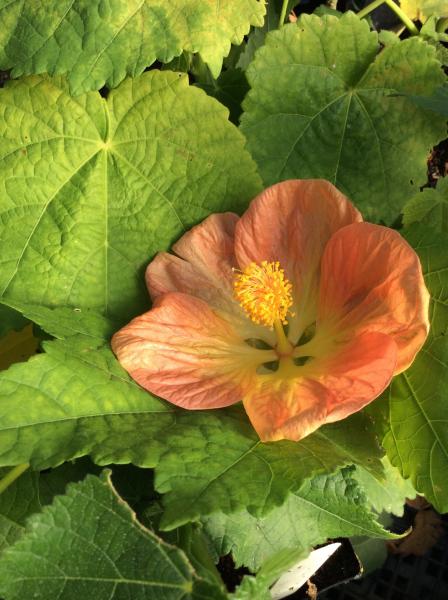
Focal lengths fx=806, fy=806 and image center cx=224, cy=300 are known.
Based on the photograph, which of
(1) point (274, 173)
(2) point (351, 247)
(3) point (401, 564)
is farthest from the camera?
Answer: (3) point (401, 564)

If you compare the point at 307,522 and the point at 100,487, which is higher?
the point at 100,487

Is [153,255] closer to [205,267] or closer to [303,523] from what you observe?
[205,267]

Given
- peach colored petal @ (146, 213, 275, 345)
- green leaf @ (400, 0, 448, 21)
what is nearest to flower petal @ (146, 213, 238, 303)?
peach colored petal @ (146, 213, 275, 345)

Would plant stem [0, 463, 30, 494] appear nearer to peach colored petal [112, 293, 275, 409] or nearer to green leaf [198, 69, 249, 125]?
peach colored petal [112, 293, 275, 409]

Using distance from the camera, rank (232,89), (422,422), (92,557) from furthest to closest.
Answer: (232,89)
(422,422)
(92,557)

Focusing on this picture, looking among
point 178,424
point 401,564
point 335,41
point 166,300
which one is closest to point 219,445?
point 178,424

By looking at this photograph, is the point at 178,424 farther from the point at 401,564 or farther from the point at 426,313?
the point at 401,564

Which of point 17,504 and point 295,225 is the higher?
point 295,225

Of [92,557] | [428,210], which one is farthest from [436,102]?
[92,557]
